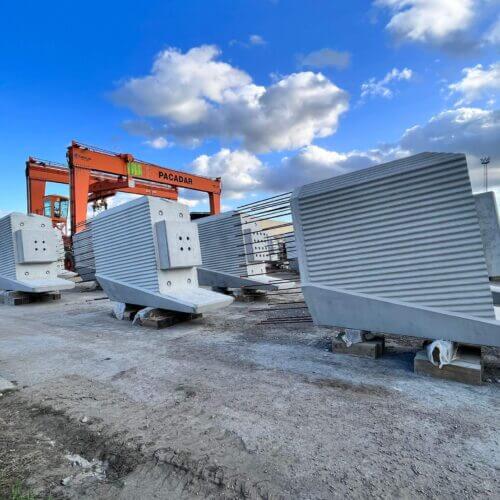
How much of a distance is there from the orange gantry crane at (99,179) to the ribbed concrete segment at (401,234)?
1173 cm

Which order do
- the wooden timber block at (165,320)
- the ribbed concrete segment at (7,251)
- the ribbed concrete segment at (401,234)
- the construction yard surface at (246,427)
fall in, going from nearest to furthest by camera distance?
the construction yard surface at (246,427), the ribbed concrete segment at (401,234), the wooden timber block at (165,320), the ribbed concrete segment at (7,251)

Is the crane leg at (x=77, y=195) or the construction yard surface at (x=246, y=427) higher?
the crane leg at (x=77, y=195)

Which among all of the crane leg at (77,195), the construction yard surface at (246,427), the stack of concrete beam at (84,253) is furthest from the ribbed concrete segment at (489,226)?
the crane leg at (77,195)

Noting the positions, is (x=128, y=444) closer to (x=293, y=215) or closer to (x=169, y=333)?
(x=293, y=215)

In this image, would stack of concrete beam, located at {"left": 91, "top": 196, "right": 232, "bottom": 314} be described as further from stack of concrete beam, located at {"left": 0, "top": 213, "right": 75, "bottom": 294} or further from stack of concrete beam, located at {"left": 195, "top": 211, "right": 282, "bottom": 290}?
stack of concrete beam, located at {"left": 0, "top": 213, "right": 75, "bottom": 294}

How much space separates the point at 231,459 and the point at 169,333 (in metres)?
3.90

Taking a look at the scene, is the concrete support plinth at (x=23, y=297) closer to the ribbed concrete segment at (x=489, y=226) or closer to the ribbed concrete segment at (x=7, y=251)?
the ribbed concrete segment at (x=7, y=251)

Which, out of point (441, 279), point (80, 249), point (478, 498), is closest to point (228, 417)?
point (478, 498)

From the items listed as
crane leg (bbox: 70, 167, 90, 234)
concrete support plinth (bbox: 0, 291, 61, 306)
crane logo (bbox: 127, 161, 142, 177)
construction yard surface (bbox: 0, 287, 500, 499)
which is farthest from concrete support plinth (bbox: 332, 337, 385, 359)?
crane logo (bbox: 127, 161, 142, 177)

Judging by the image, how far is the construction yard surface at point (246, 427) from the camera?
1.85 metres

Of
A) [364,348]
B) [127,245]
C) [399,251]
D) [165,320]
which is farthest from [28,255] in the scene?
[399,251]

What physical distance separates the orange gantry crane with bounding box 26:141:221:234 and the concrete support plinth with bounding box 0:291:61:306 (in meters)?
2.92

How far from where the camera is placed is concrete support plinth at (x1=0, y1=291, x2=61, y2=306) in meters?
10.6

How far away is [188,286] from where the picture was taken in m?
6.62
